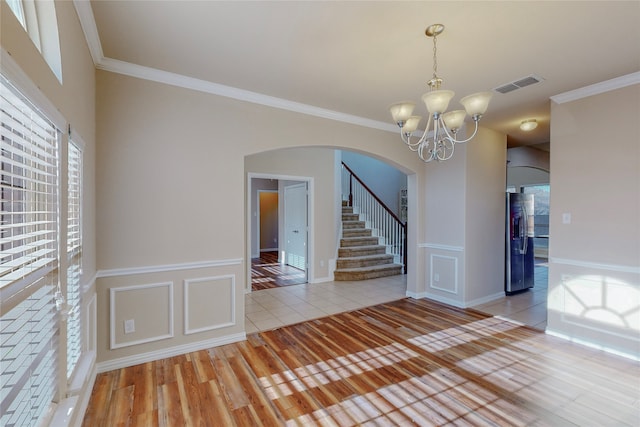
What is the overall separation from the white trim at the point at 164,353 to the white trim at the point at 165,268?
743 mm

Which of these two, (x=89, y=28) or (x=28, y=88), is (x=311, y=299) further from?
→ (x=28, y=88)

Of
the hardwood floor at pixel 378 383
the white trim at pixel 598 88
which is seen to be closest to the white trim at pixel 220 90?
the white trim at pixel 598 88

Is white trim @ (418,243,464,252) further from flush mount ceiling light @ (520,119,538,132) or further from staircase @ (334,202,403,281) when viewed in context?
flush mount ceiling light @ (520,119,538,132)

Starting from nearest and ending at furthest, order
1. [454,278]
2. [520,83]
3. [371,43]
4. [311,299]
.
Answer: [371,43] → [520,83] → [454,278] → [311,299]

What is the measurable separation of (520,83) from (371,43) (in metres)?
1.78

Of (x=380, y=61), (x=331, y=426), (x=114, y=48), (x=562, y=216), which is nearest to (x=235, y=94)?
(x=114, y=48)

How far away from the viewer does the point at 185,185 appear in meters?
2.89

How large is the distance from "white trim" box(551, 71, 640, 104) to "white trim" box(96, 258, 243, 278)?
157 inches

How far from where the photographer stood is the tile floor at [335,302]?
386 cm

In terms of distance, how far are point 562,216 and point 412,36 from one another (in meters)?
2.67

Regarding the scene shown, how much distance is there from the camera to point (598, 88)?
3.02 metres

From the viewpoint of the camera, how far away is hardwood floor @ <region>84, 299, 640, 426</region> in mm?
2014

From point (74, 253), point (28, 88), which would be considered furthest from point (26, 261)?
point (74, 253)

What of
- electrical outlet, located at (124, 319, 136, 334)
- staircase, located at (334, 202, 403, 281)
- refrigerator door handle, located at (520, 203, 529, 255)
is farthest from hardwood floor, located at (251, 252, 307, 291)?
refrigerator door handle, located at (520, 203, 529, 255)
